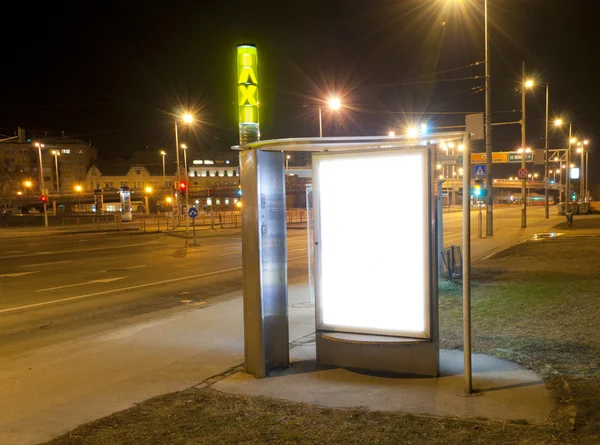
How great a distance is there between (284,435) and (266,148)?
2800 millimetres

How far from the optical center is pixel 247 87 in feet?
22.3

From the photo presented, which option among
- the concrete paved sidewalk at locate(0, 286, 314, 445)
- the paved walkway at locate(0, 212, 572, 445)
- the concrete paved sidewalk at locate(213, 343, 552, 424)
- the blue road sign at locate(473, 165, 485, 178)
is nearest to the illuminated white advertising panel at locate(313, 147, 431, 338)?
the concrete paved sidewalk at locate(213, 343, 552, 424)

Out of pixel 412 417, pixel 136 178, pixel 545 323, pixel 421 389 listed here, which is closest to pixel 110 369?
pixel 421 389

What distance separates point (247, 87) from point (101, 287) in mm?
8224

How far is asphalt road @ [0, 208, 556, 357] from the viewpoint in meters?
9.01

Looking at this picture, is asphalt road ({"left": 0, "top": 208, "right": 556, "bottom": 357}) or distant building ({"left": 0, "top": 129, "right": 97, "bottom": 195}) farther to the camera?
distant building ({"left": 0, "top": 129, "right": 97, "bottom": 195})

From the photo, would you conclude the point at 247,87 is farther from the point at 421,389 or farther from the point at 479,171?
the point at 479,171

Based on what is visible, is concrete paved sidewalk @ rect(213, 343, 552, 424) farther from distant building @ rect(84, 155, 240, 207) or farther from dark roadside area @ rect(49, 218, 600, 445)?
distant building @ rect(84, 155, 240, 207)

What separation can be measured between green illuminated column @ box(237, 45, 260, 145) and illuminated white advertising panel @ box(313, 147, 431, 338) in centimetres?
150

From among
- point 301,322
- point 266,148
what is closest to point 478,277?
point 301,322

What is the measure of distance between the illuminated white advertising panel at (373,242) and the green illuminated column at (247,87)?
1.50 meters

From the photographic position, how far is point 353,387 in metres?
5.17

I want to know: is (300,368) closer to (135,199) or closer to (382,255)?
(382,255)

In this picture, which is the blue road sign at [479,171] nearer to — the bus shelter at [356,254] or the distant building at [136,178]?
the bus shelter at [356,254]
